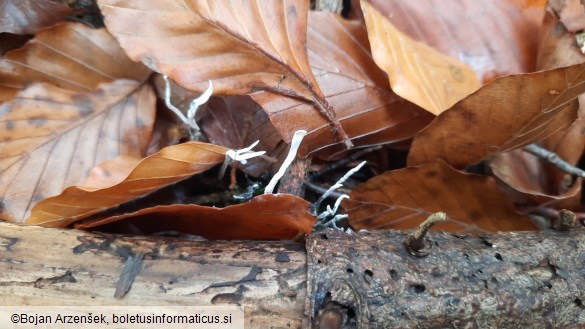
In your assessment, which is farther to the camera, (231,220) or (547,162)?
(547,162)

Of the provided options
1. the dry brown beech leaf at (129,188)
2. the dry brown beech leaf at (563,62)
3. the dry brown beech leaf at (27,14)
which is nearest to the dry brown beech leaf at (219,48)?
the dry brown beech leaf at (129,188)

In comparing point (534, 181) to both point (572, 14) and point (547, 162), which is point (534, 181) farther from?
point (572, 14)

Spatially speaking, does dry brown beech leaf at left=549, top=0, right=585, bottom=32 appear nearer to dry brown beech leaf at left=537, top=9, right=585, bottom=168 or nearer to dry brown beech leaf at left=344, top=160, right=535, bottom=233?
dry brown beech leaf at left=537, top=9, right=585, bottom=168

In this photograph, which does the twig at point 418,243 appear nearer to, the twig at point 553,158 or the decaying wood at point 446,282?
the decaying wood at point 446,282

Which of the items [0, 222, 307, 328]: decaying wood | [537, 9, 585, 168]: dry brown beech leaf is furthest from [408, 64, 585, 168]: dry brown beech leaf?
[0, 222, 307, 328]: decaying wood

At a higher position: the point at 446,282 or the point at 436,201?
the point at 436,201

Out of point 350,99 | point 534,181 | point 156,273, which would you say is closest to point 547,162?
point 534,181

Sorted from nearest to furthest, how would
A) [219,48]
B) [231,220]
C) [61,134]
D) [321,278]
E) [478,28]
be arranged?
[321,278]
[231,220]
[219,48]
[61,134]
[478,28]
